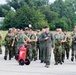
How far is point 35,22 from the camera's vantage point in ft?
335

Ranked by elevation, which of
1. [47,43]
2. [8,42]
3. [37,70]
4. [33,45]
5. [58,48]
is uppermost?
[8,42]

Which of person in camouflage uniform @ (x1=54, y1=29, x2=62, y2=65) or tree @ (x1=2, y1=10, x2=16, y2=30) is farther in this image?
tree @ (x1=2, y1=10, x2=16, y2=30)

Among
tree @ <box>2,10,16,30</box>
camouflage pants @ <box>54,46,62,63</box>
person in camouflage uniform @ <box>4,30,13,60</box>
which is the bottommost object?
camouflage pants @ <box>54,46,62,63</box>

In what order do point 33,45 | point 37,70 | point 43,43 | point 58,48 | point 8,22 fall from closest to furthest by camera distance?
point 37,70 → point 43,43 → point 58,48 → point 33,45 → point 8,22

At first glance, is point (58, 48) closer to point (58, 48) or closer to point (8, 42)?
point (58, 48)

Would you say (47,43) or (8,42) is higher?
(8,42)

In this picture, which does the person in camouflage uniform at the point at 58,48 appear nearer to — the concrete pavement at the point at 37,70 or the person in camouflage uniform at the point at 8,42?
the concrete pavement at the point at 37,70

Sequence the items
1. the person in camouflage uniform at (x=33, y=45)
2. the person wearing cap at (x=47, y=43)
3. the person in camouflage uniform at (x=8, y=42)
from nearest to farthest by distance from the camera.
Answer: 1. the person wearing cap at (x=47, y=43)
2. the person in camouflage uniform at (x=33, y=45)
3. the person in camouflage uniform at (x=8, y=42)

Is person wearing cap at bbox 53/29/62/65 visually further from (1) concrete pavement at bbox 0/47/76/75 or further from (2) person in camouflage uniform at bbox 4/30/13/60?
(2) person in camouflage uniform at bbox 4/30/13/60

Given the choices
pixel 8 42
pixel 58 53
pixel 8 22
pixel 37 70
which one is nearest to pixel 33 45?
pixel 8 42

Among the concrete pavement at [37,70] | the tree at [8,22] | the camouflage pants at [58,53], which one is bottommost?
the concrete pavement at [37,70]

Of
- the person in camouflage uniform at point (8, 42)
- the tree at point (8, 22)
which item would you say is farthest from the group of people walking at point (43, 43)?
the tree at point (8, 22)

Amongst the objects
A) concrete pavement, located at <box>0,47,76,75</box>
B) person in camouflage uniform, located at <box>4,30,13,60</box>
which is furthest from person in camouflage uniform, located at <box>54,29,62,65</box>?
person in camouflage uniform, located at <box>4,30,13,60</box>

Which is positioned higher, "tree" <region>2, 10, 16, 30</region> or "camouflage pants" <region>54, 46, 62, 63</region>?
"tree" <region>2, 10, 16, 30</region>
